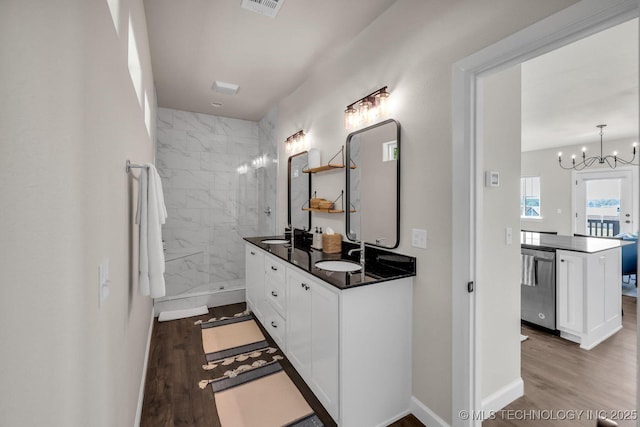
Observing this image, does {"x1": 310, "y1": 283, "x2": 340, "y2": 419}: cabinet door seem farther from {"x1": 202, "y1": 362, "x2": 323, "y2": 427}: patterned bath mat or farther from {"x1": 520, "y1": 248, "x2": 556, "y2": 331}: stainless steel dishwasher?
{"x1": 520, "y1": 248, "x2": 556, "y2": 331}: stainless steel dishwasher

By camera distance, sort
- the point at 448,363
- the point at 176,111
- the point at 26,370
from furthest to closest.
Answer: the point at 176,111
the point at 448,363
the point at 26,370

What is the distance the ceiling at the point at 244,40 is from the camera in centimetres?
216

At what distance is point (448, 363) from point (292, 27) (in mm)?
2668

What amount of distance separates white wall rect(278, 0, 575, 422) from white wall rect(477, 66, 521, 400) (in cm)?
32

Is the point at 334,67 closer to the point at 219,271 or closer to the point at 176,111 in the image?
the point at 176,111

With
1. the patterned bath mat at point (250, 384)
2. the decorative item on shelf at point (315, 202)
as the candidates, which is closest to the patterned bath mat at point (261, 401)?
the patterned bath mat at point (250, 384)

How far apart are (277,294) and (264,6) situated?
2298mm

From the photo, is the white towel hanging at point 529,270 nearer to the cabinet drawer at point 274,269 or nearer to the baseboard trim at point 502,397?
the baseboard trim at point 502,397

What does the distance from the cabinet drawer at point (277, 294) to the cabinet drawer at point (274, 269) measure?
0.03 metres

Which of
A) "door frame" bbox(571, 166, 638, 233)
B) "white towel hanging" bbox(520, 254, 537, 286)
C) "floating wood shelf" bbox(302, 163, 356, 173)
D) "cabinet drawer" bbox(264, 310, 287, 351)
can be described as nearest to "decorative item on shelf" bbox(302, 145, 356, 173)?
"floating wood shelf" bbox(302, 163, 356, 173)

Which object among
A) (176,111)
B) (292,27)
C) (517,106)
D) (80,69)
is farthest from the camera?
(176,111)

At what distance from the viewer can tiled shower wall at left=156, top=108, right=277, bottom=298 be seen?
4.30 meters

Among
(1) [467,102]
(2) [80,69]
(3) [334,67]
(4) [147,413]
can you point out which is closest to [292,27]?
(3) [334,67]

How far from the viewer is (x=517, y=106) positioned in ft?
6.71
